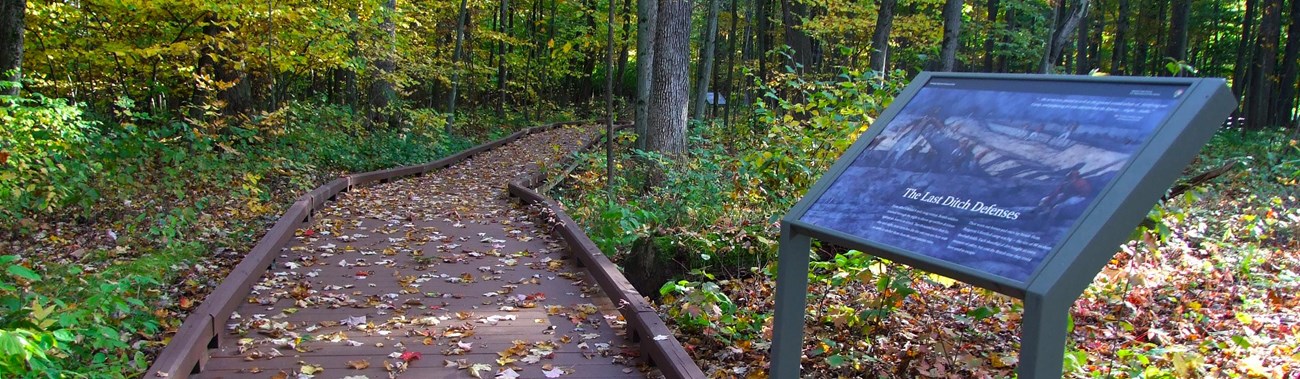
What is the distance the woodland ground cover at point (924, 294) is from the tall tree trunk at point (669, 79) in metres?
3.05

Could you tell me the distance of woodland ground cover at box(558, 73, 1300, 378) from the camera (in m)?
4.64

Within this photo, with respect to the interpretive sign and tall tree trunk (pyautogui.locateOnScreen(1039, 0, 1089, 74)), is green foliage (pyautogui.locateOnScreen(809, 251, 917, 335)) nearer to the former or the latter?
the interpretive sign

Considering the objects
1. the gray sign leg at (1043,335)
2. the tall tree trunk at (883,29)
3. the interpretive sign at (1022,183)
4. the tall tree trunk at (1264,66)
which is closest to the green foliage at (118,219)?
the interpretive sign at (1022,183)

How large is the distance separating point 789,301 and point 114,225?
7720mm

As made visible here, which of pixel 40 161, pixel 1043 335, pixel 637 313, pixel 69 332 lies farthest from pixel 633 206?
pixel 1043 335

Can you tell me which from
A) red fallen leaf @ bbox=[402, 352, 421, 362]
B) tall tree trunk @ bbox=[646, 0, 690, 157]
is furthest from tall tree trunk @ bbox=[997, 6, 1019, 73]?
red fallen leaf @ bbox=[402, 352, 421, 362]

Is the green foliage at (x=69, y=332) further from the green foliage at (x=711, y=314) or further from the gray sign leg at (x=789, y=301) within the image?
the green foliage at (x=711, y=314)

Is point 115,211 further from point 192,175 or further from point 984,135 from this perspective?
point 984,135

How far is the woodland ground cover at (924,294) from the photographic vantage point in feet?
15.2

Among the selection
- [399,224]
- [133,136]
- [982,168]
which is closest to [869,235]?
[982,168]

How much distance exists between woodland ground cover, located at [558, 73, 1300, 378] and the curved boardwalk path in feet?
2.54

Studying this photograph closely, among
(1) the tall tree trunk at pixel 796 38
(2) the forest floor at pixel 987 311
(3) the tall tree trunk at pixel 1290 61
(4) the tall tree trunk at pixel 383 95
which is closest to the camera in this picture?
(2) the forest floor at pixel 987 311

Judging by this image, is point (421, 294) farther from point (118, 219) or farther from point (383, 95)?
point (383, 95)

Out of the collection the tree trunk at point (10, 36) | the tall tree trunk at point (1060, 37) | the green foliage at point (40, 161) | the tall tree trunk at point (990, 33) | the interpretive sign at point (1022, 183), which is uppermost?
the tall tree trunk at point (990, 33)
